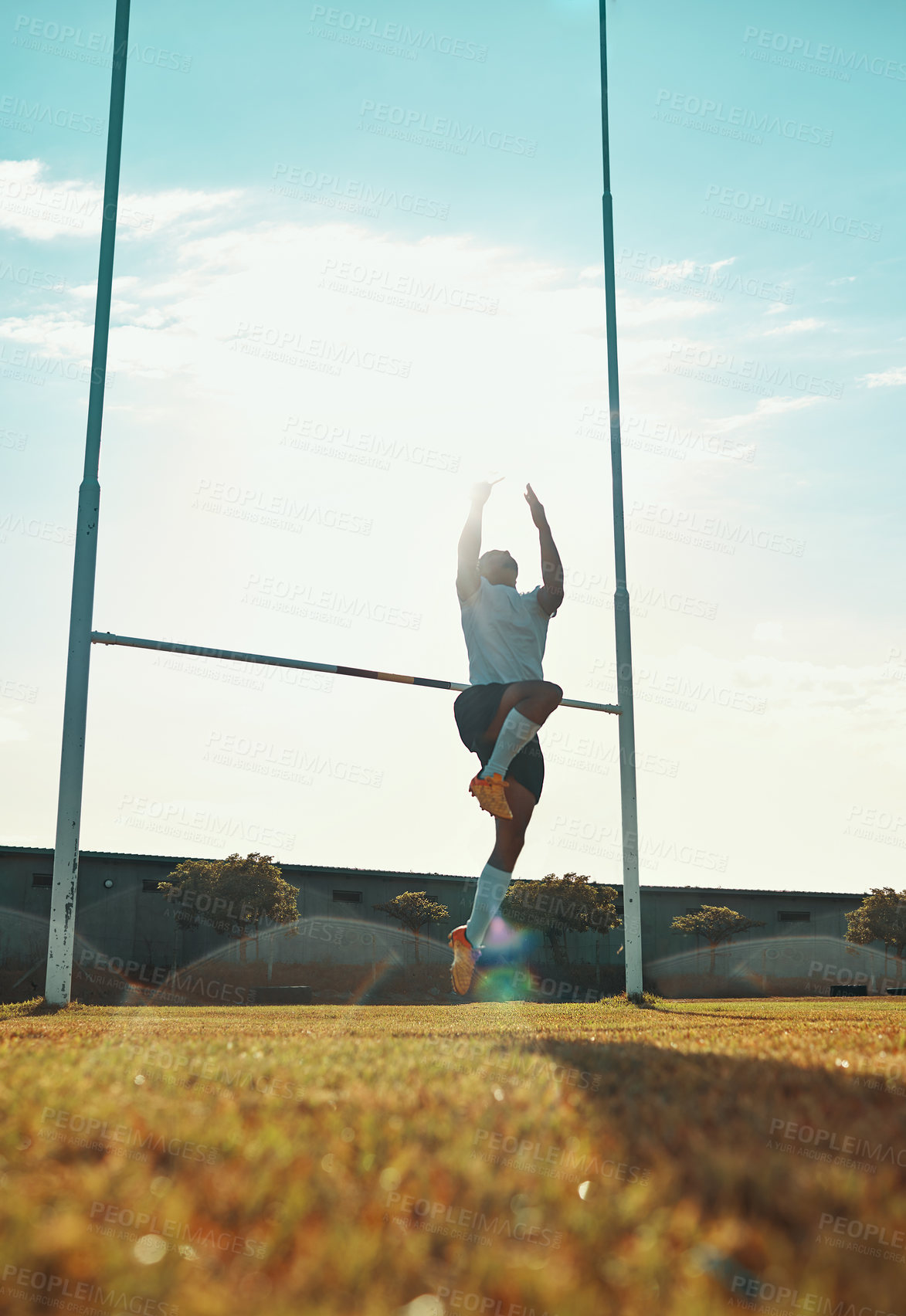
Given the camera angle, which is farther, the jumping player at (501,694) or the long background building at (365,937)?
the long background building at (365,937)

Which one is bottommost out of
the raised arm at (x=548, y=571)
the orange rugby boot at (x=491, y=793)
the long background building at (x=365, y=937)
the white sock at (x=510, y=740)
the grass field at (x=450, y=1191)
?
the long background building at (x=365, y=937)

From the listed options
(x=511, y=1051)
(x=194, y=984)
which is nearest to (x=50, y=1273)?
(x=511, y=1051)

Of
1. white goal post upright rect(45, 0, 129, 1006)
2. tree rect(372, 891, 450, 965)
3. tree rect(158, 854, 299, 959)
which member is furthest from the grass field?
tree rect(372, 891, 450, 965)

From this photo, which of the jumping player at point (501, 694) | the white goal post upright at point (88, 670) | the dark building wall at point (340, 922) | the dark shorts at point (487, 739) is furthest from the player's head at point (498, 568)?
the dark building wall at point (340, 922)

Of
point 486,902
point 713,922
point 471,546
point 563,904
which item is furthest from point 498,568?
point 713,922

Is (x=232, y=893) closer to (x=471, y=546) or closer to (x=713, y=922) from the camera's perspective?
(x=713, y=922)

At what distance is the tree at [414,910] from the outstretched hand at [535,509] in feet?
101

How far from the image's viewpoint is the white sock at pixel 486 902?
5645mm

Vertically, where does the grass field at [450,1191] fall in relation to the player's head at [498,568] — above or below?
below

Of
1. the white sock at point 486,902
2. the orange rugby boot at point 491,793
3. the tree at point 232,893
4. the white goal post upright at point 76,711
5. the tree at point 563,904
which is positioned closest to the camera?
the orange rugby boot at point 491,793

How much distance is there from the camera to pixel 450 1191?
1.34 meters

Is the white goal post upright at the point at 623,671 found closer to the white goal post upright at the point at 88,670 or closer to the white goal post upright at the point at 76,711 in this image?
the white goal post upright at the point at 88,670

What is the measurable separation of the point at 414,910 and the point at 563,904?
18.0 ft

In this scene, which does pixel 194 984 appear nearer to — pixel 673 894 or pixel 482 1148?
pixel 673 894
